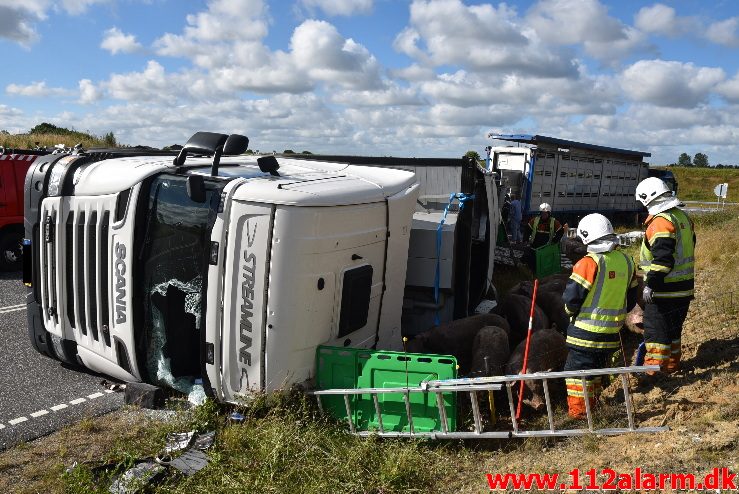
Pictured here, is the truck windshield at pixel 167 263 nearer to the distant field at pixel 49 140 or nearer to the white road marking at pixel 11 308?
the white road marking at pixel 11 308

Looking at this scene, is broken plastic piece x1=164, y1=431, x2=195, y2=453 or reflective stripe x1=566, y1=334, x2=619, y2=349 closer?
broken plastic piece x1=164, y1=431, x2=195, y2=453

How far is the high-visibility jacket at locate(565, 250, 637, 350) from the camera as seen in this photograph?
4.36 metres

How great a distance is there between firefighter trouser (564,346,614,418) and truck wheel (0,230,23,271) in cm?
907

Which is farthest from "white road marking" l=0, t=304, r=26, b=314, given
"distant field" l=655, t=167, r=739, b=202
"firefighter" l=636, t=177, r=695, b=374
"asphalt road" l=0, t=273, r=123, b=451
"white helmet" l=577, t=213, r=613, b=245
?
"distant field" l=655, t=167, r=739, b=202

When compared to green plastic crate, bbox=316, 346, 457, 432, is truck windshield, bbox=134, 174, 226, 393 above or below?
above

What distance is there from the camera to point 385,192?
193 inches

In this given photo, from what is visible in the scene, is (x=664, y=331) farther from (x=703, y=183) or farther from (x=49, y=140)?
(x=703, y=183)

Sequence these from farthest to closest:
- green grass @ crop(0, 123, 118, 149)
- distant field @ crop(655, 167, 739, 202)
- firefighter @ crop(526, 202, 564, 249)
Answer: distant field @ crop(655, 167, 739, 202)
green grass @ crop(0, 123, 118, 149)
firefighter @ crop(526, 202, 564, 249)

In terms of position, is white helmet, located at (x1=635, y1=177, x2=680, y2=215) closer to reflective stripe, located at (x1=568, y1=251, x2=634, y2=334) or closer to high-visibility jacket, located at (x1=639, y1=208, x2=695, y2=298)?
high-visibility jacket, located at (x1=639, y1=208, x2=695, y2=298)

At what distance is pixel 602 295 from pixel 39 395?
4.33 metres

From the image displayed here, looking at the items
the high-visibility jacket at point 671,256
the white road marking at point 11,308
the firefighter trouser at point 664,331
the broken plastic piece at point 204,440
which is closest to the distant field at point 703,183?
the high-visibility jacket at point 671,256

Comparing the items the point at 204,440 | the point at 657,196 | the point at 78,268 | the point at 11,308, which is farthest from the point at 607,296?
the point at 11,308

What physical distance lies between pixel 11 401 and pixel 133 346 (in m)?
1.26

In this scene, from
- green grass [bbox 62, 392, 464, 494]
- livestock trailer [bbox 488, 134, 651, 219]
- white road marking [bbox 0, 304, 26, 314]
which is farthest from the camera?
livestock trailer [bbox 488, 134, 651, 219]
